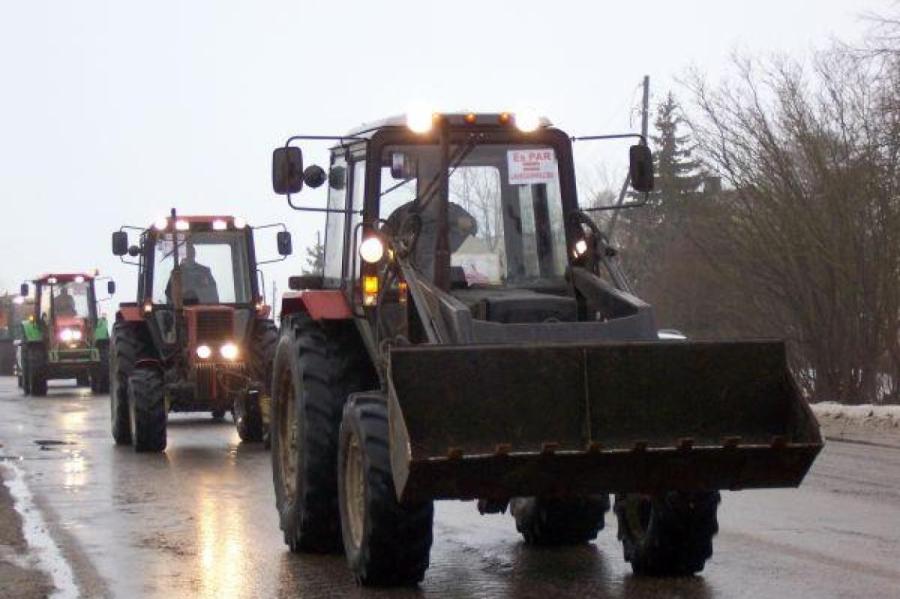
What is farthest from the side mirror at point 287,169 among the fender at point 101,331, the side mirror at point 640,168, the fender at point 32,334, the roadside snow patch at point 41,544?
the fender at point 32,334

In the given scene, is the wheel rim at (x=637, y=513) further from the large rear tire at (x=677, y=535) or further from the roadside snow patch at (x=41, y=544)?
the roadside snow patch at (x=41, y=544)

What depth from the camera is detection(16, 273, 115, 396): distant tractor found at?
35.9 metres

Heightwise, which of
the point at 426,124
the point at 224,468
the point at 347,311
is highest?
the point at 426,124

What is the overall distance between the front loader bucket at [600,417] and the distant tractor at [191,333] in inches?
415

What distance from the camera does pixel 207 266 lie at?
841 inches

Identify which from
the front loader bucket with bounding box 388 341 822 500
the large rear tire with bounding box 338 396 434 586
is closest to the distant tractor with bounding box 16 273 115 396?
the large rear tire with bounding box 338 396 434 586

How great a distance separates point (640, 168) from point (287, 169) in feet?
6.78

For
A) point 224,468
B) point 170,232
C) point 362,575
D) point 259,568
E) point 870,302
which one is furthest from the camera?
point 870,302

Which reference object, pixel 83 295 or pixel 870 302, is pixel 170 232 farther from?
pixel 83 295

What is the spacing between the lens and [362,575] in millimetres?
8547

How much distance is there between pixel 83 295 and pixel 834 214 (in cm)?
1735

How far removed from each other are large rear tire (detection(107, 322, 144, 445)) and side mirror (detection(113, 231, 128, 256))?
1344 millimetres

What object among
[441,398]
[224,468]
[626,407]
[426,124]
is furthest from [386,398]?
[224,468]

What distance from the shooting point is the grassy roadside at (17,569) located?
874cm
